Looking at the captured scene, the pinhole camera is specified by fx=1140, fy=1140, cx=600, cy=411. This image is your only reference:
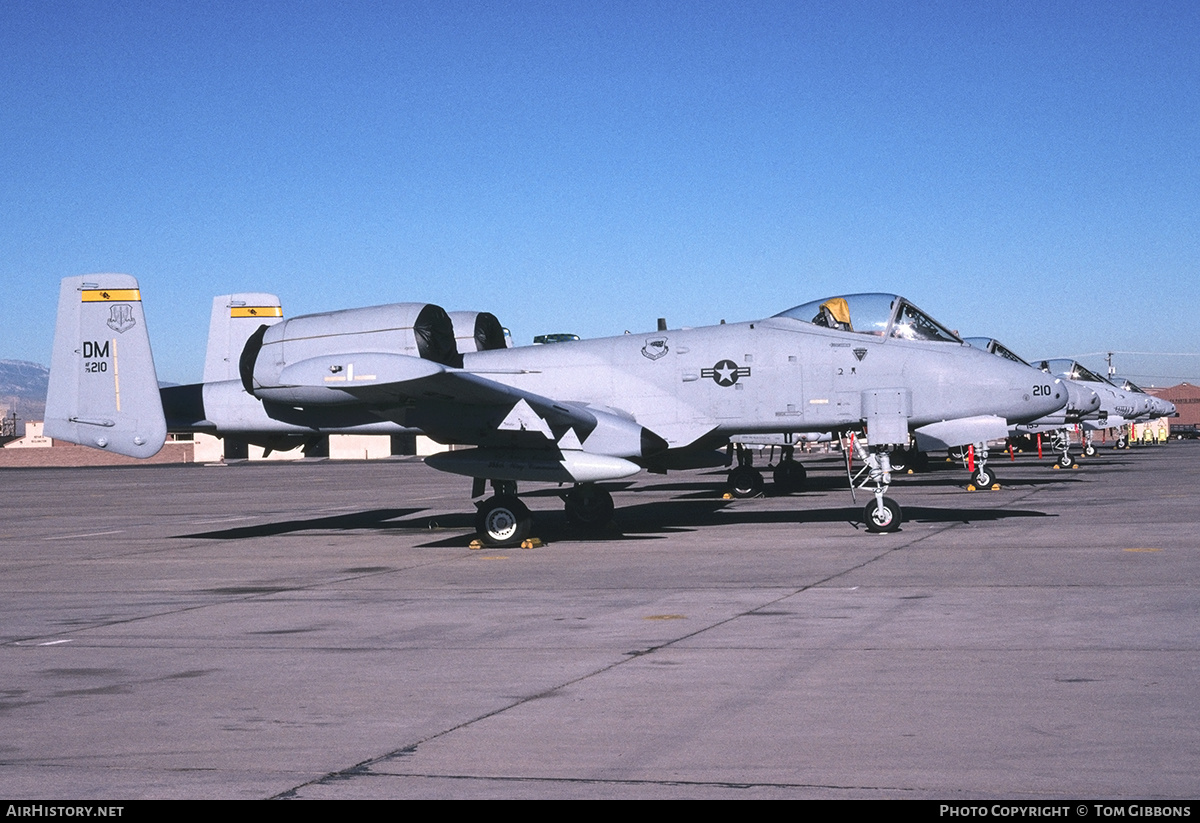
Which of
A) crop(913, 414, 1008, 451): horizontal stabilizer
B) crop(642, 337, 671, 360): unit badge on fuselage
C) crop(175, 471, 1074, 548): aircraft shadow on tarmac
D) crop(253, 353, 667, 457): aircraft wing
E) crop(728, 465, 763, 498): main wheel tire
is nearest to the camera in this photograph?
crop(253, 353, 667, 457): aircraft wing

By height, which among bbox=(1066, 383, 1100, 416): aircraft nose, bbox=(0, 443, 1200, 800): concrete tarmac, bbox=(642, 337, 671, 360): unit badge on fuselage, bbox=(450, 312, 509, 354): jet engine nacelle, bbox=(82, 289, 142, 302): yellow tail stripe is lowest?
bbox=(0, 443, 1200, 800): concrete tarmac

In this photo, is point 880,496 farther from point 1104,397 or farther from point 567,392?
point 1104,397

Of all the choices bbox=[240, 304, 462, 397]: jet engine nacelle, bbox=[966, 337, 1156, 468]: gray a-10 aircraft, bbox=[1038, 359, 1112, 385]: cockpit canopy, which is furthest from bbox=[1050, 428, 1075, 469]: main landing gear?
bbox=[240, 304, 462, 397]: jet engine nacelle

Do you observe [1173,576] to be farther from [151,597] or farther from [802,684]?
[151,597]

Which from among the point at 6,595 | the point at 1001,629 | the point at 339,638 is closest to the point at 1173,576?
the point at 1001,629

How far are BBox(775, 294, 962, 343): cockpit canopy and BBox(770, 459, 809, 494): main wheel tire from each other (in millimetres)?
11803

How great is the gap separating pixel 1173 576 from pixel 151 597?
10502 millimetres

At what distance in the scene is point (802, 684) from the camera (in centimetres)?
696

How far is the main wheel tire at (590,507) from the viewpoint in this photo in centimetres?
1897

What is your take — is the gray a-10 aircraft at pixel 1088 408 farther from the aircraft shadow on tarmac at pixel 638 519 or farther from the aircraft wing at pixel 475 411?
the aircraft wing at pixel 475 411

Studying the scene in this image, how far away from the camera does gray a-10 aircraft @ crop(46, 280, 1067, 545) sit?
54.7 feet

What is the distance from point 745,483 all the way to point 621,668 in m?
20.2

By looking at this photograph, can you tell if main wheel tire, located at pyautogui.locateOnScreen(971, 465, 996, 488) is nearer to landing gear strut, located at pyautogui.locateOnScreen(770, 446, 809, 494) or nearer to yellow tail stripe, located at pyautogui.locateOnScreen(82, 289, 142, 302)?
landing gear strut, located at pyautogui.locateOnScreen(770, 446, 809, 494)

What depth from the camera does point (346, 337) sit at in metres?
16.9
